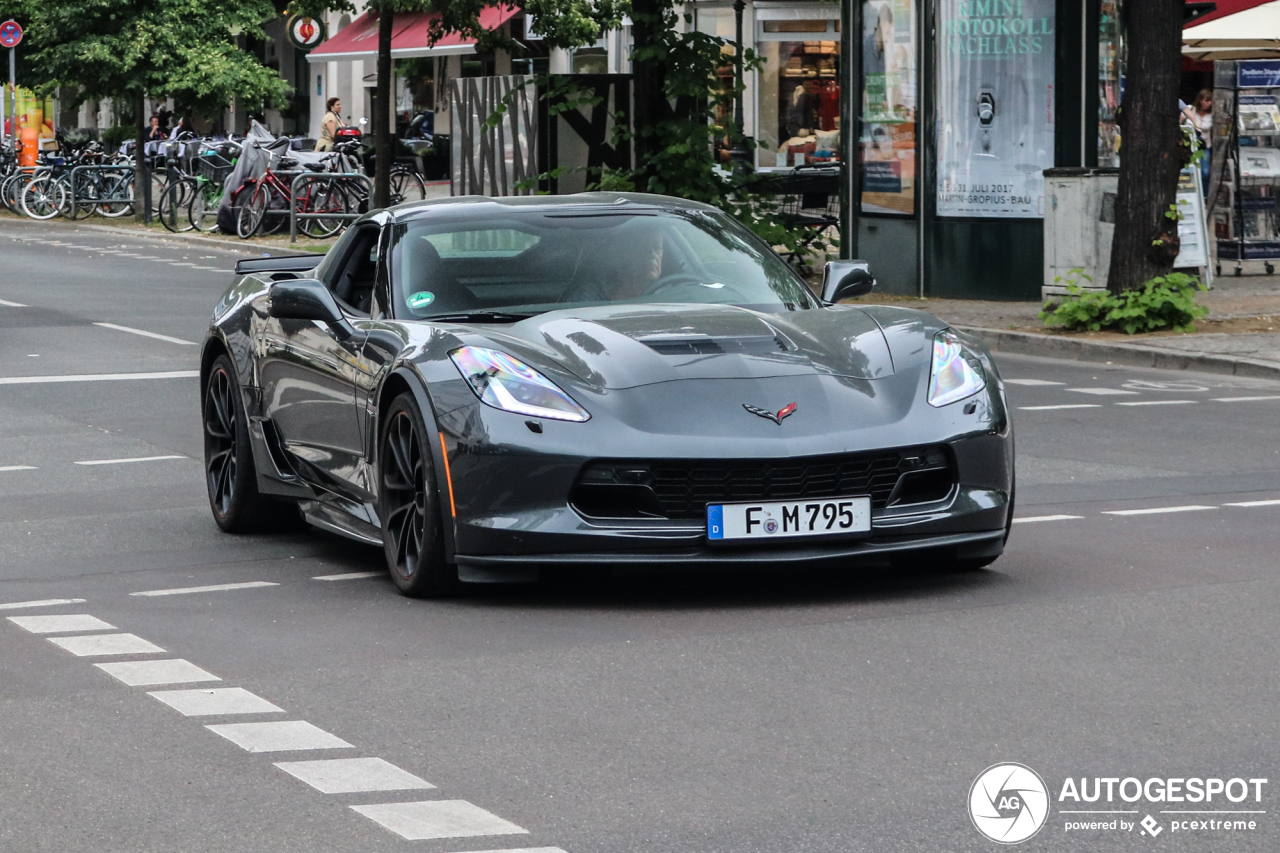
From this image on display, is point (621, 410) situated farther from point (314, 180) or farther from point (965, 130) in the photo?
point (314, 180)

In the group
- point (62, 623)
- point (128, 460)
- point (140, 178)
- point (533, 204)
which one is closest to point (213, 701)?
point (62, 623)

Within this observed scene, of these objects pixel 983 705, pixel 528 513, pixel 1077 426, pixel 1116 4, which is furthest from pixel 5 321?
pixel 983 705

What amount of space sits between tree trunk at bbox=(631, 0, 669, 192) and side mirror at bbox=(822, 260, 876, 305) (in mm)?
12365

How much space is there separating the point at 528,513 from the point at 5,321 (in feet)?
46.6

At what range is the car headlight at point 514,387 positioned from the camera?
6.81m

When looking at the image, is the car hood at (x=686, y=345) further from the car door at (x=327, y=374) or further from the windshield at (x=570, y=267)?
the car door at (x=327, y=374)

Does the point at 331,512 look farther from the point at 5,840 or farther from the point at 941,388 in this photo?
the point at 5,840

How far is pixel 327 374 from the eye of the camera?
26.3ft

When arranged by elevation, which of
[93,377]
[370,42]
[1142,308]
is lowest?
[93,377]

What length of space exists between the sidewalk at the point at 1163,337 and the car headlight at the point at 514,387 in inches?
346

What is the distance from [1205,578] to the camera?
289 inches

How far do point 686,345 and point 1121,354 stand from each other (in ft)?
31.2

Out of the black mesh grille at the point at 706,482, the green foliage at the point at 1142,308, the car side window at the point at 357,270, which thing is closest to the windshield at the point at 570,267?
the car side window at the point at 357,270

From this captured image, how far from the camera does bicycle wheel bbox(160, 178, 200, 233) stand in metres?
34.6
